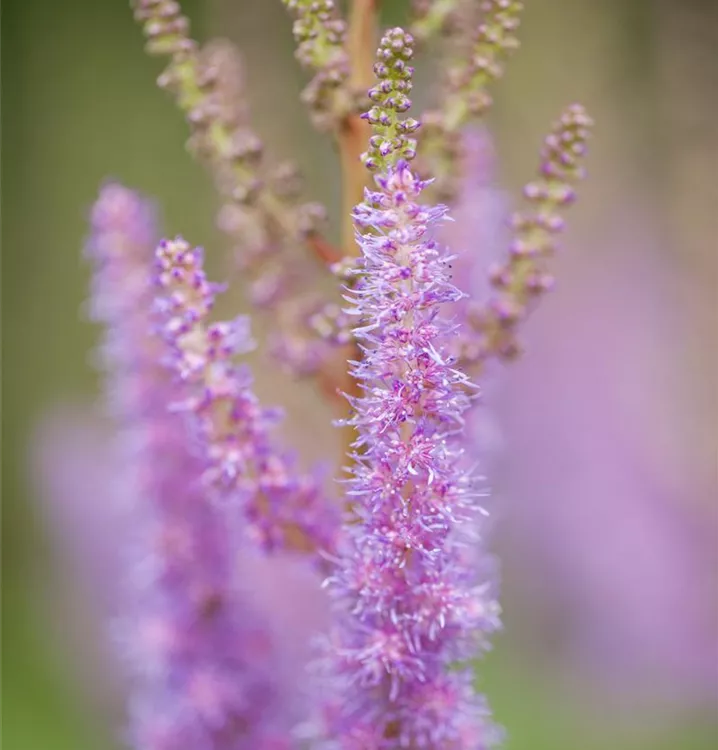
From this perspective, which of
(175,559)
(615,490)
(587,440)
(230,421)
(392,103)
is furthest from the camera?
(587,440)

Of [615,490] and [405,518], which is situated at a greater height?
[615,490]

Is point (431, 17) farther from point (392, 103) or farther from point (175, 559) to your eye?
point (175, 559)

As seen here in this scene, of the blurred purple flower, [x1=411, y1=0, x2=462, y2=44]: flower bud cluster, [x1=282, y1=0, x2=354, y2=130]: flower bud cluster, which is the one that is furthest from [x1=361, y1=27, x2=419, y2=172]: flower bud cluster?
the blurred purple flower

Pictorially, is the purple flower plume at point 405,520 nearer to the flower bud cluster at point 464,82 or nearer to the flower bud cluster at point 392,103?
the flower bud cluster at point 392,103

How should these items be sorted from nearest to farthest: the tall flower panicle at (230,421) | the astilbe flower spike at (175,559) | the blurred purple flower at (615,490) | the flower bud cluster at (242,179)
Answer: the tall flower panicle at (230,421), the flower bud cluster at (242,179), the astilbe flower spike at (175,559), the blurred purple flower at (615,490)

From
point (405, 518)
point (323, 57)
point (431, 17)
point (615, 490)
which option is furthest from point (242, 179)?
point (615, 490)

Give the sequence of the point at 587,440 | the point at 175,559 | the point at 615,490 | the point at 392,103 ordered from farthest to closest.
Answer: the point at 587,440 < the point at 615,490 < the point at 175,559 < the point at 392,103

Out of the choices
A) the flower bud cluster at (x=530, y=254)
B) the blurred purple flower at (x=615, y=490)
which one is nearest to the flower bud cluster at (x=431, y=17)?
the flower bud cluster at (x=530, y=254)
